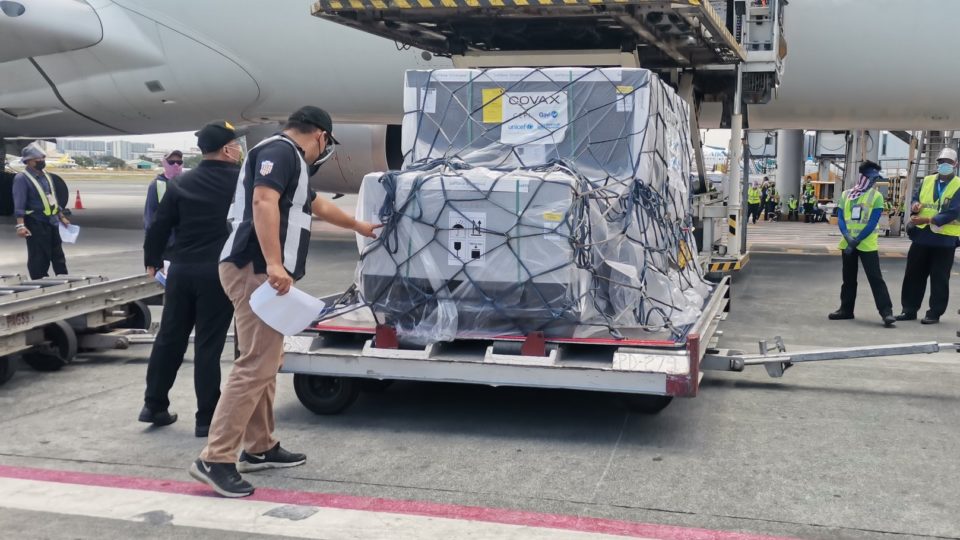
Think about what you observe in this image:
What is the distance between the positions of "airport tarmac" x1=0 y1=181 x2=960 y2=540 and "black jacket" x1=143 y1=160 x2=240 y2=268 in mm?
1004

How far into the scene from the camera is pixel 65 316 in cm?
648

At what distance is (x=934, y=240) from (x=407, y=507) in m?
6.95

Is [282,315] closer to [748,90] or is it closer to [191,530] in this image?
[191,530]

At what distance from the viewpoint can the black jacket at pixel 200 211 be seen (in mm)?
5004

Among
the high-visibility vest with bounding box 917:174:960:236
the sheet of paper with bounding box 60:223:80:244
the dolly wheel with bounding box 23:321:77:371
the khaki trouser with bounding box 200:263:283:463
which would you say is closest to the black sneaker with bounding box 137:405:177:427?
the khaki trouser with bounding box 200:263:283:463

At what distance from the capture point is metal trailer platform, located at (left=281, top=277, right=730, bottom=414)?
465 cm

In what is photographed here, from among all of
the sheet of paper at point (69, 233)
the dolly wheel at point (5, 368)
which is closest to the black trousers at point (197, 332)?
the dolly wheel at point (5, 368)

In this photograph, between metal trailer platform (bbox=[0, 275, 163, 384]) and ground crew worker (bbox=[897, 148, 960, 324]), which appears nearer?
metal trailer platform (bbox=[0, 275, 163, 384])

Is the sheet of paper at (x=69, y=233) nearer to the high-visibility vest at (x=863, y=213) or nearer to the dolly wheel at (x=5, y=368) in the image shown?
the dolly wheel at (x=5, y=368)

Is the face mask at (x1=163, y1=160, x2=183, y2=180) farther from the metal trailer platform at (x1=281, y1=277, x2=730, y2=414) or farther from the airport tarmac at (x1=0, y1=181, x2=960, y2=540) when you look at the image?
the metal trailer platform at (x1=281, y1=277, x2=730, y2=414)

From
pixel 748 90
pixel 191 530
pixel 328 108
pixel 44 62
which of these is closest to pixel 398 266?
pixel 191 530

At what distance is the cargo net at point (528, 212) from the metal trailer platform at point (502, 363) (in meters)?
0.13

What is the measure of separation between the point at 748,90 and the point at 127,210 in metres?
22.0

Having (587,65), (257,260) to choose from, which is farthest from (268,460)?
(587,65)
